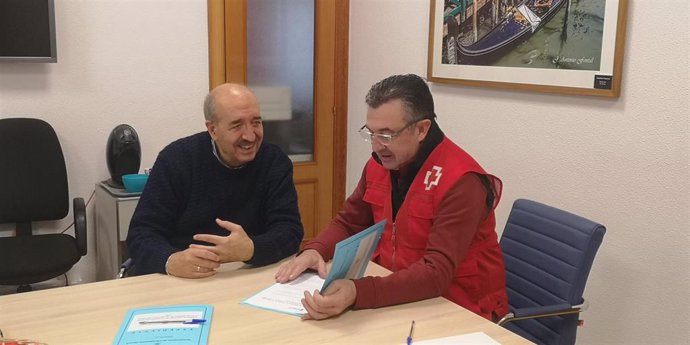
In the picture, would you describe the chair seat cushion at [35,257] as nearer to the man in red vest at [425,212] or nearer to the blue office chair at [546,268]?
the man in red vest at [425,212]

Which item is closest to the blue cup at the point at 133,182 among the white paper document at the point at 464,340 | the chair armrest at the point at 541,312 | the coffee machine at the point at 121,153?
the coffee machine at the point at 121,153

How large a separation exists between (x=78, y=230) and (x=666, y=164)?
99.8 inches

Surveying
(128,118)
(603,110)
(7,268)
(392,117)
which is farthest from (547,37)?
(7,268)

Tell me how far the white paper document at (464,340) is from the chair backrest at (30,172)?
98.6 inches

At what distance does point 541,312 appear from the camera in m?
1.85

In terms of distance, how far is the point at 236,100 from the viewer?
6.97 ft

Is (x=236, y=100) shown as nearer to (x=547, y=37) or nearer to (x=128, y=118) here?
(x=547, y=37)

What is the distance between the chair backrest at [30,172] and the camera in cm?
322

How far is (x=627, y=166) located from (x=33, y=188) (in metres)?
2.79

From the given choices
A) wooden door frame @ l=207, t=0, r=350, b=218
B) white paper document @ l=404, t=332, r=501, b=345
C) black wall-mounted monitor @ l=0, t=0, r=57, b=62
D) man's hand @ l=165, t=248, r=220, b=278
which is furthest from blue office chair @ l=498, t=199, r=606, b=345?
black wall-mounted monitor @ l=0, t=0, r=57, b=62

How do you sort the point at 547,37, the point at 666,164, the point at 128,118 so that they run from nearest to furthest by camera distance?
the point at 666,164, the point at 547,37, the point at 128,118

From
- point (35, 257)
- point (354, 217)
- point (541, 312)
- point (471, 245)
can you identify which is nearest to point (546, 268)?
point (541, 312)

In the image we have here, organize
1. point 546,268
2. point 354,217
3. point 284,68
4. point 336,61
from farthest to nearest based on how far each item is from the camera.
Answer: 1. point 336,61
2. point 284,68
3. point 354,217
4. point 546,268

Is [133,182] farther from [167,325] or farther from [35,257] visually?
[167,325]
